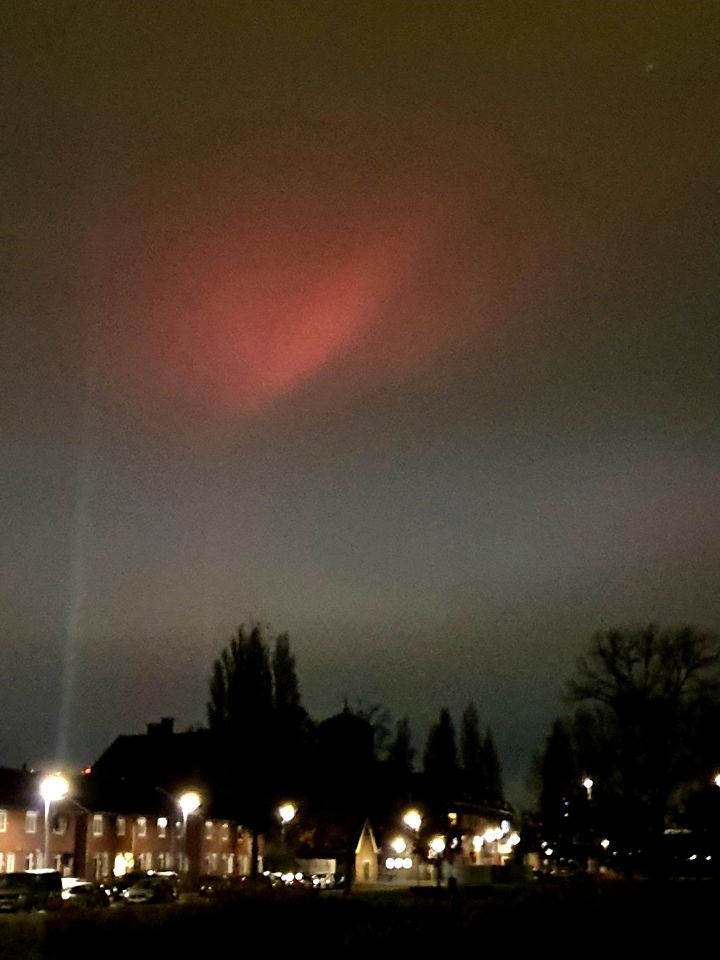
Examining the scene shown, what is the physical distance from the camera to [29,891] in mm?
47969

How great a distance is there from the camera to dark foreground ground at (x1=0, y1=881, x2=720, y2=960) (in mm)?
14133

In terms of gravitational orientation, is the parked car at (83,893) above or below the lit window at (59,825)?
below

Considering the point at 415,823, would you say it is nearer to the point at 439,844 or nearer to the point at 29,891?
the point at 439,844

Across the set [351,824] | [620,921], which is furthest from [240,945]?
[351,824]

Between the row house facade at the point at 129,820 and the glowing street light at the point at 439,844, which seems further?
the row house facade at the point at 129,820

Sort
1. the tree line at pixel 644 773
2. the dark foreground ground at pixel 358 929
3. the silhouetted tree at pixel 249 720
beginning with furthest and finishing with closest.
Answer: the silhouetted tree at pixel 249 720, the tree line at pixel 644 773, the dark foreground ground at pixel 358 929

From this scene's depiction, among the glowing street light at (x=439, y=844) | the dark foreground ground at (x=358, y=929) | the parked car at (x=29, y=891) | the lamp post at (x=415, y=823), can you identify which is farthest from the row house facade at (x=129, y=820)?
the dark foreground ground at (x=358, y=929)

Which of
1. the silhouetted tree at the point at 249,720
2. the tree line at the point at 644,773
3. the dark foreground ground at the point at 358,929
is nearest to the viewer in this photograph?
the dark foreground ground at the point at 358,929

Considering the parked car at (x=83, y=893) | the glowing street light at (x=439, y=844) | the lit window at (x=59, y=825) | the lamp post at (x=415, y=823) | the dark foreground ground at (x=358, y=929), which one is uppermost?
the lit window at (x=59, y=825)

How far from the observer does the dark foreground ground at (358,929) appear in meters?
14.1

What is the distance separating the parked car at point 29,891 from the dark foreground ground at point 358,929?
1173 inches

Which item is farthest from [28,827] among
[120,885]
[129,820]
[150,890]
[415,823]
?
[150,890]

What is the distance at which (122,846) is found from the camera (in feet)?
284

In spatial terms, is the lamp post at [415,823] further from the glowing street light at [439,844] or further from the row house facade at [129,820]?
the row house facade at [129,820]
